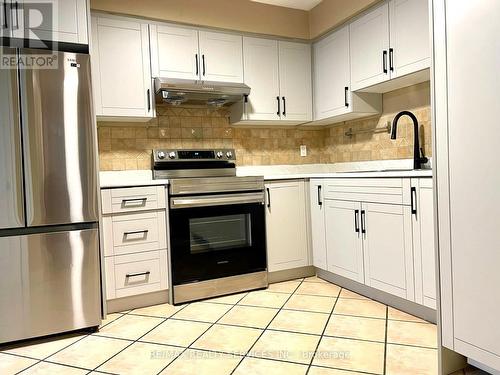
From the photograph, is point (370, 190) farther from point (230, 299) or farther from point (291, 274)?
point (230, 299)

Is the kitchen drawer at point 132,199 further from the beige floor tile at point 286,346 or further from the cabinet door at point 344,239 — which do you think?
the cabinet door at point 344,239

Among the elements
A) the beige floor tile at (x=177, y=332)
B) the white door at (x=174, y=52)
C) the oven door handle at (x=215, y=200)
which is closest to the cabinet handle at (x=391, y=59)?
the oven door handle at (x=215, y=200)

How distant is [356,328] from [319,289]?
775mm

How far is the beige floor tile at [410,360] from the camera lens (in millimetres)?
1685

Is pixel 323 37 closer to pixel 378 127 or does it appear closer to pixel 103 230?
pixel 378 127

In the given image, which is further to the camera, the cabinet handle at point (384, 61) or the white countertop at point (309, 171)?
the cabinet handle at point (384, 61)

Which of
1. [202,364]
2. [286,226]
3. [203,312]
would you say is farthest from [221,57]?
[202,364]

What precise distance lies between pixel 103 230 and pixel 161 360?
3.37 ft

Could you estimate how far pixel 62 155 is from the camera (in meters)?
2.17

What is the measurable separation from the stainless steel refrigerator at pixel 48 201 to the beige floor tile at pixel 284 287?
1.33 m

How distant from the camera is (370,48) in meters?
2.88

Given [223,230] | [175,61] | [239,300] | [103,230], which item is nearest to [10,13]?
[175,61]

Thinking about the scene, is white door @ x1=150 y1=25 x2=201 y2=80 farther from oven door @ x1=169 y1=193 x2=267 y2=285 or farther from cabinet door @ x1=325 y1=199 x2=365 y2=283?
cabinet door @ x1=325 y1=199 x2=365 y2=283

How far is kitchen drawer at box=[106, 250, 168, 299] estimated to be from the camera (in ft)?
8.44
